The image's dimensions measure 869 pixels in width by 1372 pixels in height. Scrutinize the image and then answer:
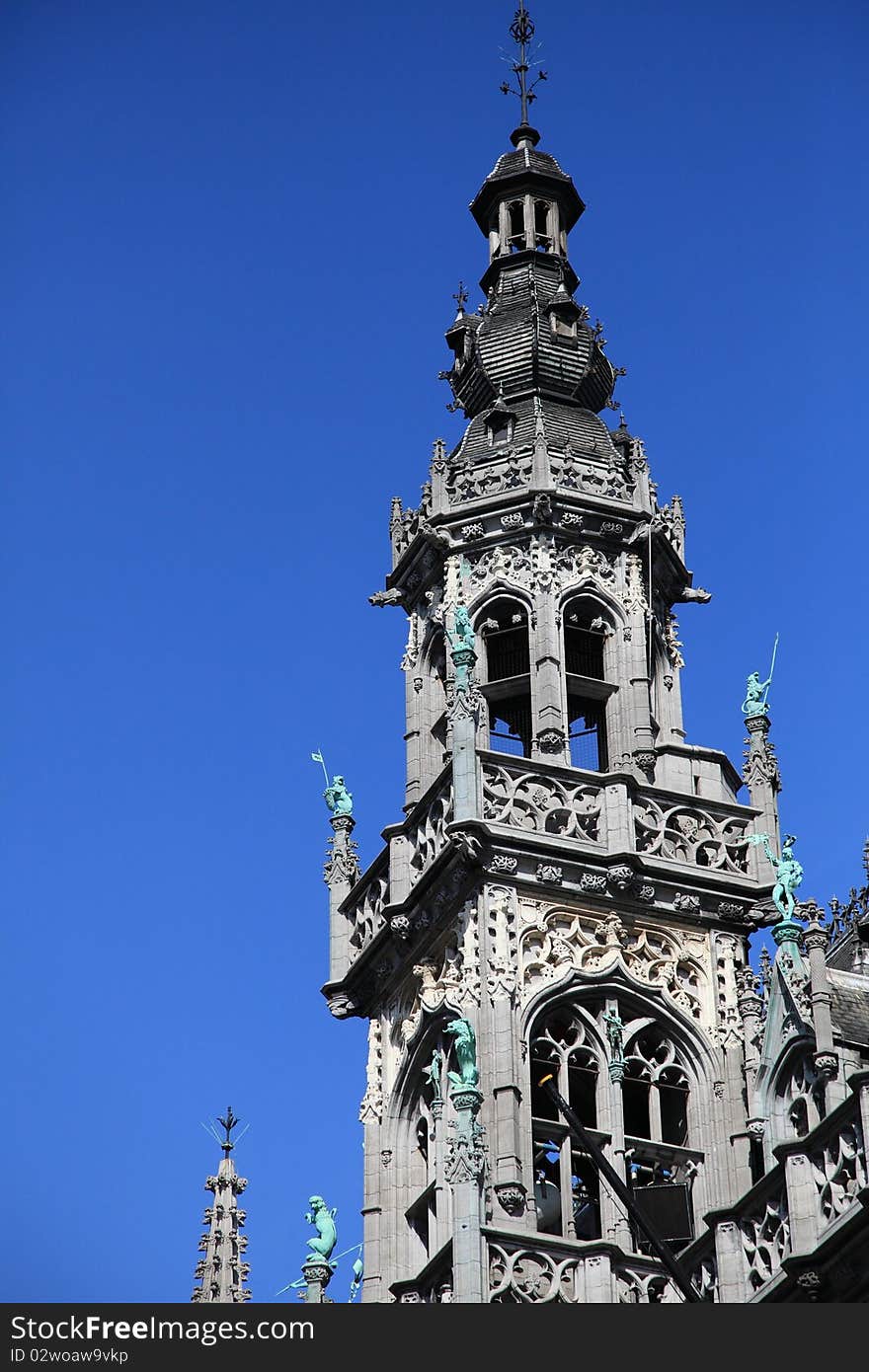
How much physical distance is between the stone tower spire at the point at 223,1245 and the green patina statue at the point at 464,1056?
29.4 ft

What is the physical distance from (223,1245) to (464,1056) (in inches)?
410

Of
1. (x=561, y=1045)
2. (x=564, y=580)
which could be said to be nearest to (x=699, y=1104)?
(x=561, y=1045)

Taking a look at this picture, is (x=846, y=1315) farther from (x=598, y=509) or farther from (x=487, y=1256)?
(x=598, y=509)

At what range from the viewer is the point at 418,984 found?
49.0m

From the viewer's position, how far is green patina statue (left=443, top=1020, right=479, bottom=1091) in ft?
147

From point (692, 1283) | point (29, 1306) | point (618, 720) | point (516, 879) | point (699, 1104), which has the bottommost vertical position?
point (29, 1306)

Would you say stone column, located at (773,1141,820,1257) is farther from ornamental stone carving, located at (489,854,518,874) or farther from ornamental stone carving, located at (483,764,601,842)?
ornamental stone carving, located at (483,764,601,842)

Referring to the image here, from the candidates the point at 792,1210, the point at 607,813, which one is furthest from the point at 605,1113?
the point at 792,1210

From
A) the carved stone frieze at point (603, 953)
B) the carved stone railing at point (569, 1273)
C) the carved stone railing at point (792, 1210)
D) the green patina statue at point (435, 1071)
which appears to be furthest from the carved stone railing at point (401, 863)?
the carved stone railing at point (792, 1210)

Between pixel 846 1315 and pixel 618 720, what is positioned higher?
pixel 618 720

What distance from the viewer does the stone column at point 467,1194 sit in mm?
43031

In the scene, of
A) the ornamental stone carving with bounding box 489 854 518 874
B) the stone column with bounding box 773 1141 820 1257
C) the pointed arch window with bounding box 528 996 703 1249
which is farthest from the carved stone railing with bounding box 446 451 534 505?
the stone column with bounding box 773 1141 820 1257

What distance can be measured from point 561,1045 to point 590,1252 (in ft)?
13.5

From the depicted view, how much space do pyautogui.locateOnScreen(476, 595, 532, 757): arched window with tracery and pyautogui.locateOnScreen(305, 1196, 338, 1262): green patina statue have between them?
325 inches
